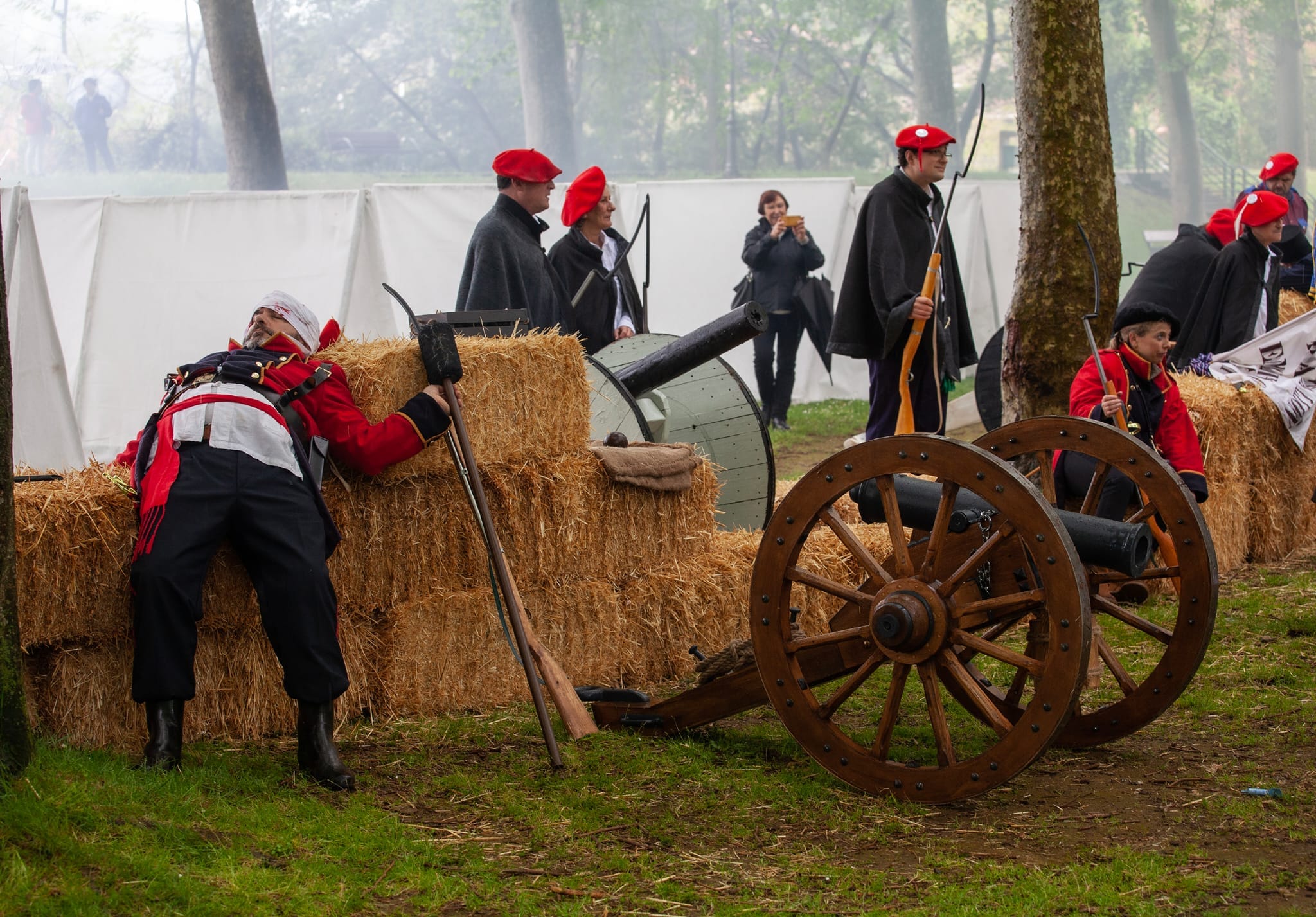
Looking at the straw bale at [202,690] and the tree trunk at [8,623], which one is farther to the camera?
the straw bale at [202,690]

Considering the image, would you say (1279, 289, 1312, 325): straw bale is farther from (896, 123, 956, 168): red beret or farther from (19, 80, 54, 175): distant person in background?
(19, 80, 54, 175): distant person in background

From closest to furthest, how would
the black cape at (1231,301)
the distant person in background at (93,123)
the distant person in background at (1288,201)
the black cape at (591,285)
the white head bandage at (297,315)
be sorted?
the white head bandage at (297,315), the black cape at (591,285), the black cape at (1231,301), the distant person in background at (1288,201), the distant person in background at (93,123)

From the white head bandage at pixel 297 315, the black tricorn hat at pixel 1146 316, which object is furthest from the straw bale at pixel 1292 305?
the white head bandage at pixel 297 315

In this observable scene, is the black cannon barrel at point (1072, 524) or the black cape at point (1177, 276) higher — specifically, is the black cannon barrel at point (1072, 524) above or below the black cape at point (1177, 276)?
below

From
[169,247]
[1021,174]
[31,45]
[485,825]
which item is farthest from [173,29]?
[485,825]

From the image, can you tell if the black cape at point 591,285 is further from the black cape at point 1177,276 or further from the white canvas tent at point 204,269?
the black cape at point 1177,276

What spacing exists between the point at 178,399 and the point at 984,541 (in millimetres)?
2359

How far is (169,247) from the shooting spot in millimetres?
10320

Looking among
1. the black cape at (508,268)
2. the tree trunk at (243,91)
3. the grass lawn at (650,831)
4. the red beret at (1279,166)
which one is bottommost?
the grass lawn at (650,831)

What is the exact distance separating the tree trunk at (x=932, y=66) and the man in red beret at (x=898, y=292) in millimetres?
27441

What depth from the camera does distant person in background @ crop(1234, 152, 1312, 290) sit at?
9.20 metres

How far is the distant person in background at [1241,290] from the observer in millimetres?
7422

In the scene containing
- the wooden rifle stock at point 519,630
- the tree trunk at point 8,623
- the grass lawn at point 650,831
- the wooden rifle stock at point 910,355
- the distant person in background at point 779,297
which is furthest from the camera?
the distant person in background at point 779,297

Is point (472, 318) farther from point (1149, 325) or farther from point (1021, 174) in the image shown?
point (1021, 174)
